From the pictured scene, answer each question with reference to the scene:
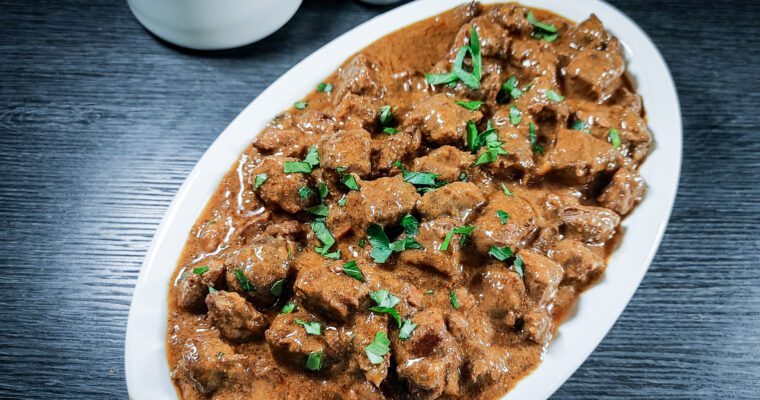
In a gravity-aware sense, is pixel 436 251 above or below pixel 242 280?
above

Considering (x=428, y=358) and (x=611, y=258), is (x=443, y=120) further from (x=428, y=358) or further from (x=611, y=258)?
(x=428, y=358)

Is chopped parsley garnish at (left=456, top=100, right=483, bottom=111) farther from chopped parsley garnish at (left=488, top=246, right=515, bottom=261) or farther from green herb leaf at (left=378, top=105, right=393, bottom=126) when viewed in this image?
chopped parsley garnish at (left=488, top=246, right=515, bottom=261)

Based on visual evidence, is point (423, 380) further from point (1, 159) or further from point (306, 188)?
point (1, 159)

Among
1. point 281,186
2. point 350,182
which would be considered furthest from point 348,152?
point 281,186

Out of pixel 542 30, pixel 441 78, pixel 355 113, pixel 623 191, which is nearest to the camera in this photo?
pixel 623 191

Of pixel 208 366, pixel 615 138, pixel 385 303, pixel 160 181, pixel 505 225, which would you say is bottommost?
pixel 160 181

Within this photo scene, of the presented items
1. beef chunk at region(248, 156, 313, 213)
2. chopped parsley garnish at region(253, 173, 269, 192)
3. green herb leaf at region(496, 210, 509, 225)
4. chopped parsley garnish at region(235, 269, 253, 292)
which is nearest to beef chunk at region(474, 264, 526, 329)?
green herb leaf at region(496, 210, 509, 225)

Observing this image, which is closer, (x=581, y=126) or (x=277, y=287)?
(x=277, y=287)
